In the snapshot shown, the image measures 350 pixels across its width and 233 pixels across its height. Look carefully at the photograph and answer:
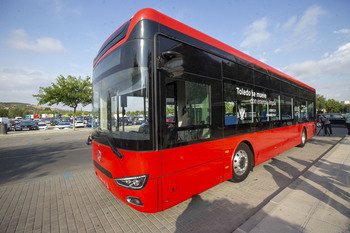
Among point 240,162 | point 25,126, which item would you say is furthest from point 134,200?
point 25,126

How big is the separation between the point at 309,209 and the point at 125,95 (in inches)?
140

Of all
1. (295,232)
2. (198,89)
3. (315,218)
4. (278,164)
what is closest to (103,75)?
(198,89)

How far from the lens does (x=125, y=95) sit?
2.59 meters

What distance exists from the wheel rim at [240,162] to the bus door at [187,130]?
0.66 m

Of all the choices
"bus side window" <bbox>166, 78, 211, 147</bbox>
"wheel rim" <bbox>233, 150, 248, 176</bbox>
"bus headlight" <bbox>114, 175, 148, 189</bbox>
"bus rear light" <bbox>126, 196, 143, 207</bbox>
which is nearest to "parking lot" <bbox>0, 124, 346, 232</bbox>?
"wheel rim" <bbox>233, 150, 248, 176</bbox>

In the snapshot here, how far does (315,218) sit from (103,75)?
166 inches

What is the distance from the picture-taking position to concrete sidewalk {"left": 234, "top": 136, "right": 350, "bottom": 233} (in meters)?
2.35

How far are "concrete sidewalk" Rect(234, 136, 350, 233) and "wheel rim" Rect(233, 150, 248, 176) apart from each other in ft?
3.06

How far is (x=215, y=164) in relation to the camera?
3279 millimetres

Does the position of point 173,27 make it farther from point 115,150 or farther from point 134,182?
point 134,182

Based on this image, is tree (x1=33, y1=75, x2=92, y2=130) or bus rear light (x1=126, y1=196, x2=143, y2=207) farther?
tree (x1=33, y1=75, x2=92, y2=130)

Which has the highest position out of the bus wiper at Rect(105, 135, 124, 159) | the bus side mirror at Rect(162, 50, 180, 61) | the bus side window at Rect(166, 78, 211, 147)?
the bus side mirror at Rect(162, 50, 180, 61)

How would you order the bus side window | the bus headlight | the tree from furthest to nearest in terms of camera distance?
1. the tree
2. the bus side window
3. the bus headlight

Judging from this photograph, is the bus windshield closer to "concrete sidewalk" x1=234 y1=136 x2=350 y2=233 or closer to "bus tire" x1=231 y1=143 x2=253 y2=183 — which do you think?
"concrete sidewalk" x1=234 y1=136 x2=350 y2=233
